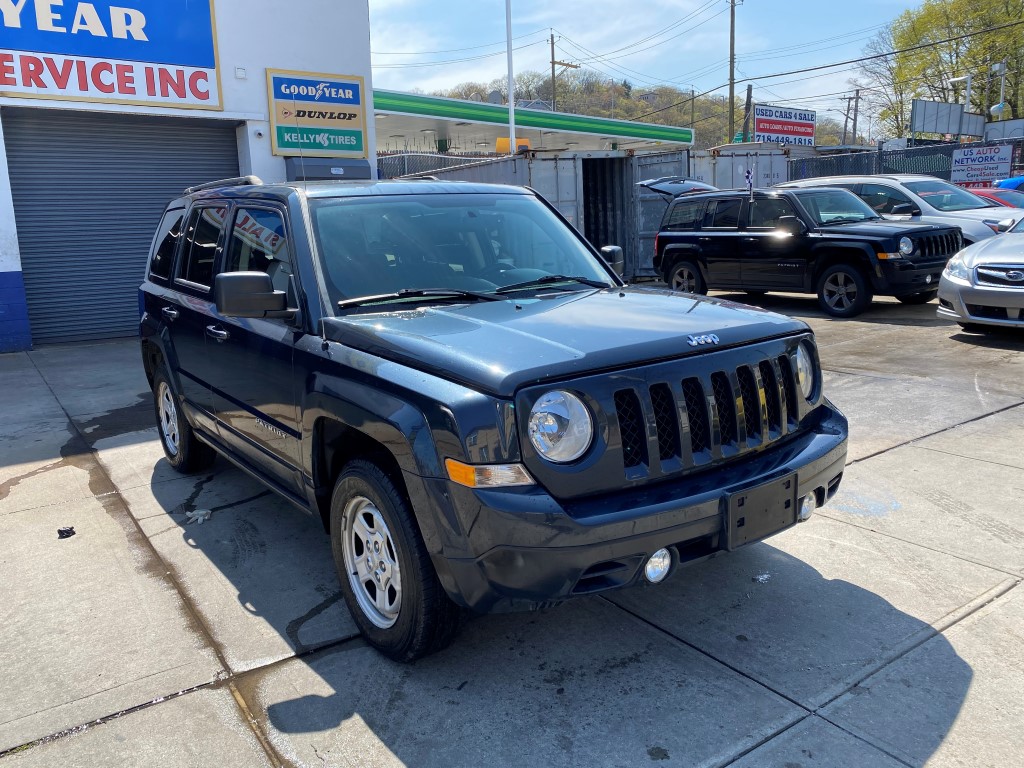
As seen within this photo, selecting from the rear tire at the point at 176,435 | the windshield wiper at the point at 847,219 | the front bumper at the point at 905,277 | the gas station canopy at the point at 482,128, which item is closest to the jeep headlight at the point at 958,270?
the front bumper at the point at 905,277

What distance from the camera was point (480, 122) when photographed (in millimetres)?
33531

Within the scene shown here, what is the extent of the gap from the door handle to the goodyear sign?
29.6 feet

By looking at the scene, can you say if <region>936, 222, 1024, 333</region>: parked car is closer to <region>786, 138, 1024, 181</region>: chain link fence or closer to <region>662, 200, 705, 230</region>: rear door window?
<region>662, 200, 705, 230</region>: rear door window

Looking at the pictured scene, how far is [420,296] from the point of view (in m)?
3.64

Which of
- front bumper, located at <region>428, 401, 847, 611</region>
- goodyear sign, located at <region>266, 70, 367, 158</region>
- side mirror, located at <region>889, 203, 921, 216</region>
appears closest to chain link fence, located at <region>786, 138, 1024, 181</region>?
side mirror, located at <region>889, 203, 921, 216</region>

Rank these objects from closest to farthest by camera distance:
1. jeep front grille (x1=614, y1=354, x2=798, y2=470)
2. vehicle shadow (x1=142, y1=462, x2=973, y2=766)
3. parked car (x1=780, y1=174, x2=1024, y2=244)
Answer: vehicle shadow (x1=142, y1=462, x2=973, y2=766)
jeep front grille (x1=614, y1=354, x2=798, y2=470)
parked car (x1=780, y1=174, x2=1024, y2=244)

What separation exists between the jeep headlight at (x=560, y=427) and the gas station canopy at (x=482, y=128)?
25.3 m

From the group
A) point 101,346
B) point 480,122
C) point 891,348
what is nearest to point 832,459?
point 891,348

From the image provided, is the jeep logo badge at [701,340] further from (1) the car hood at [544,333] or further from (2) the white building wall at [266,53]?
(2) the white building wall at [266,53]

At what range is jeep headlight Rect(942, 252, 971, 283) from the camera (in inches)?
342

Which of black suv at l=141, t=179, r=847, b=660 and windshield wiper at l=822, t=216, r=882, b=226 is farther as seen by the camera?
windshield wiper at l=822, t=216, r=882, b=226

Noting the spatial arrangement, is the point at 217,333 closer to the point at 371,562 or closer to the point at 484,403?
the point at 371,562

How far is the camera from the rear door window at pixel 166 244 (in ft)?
17.6

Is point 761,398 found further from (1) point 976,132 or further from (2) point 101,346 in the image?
(1) point 976,132
